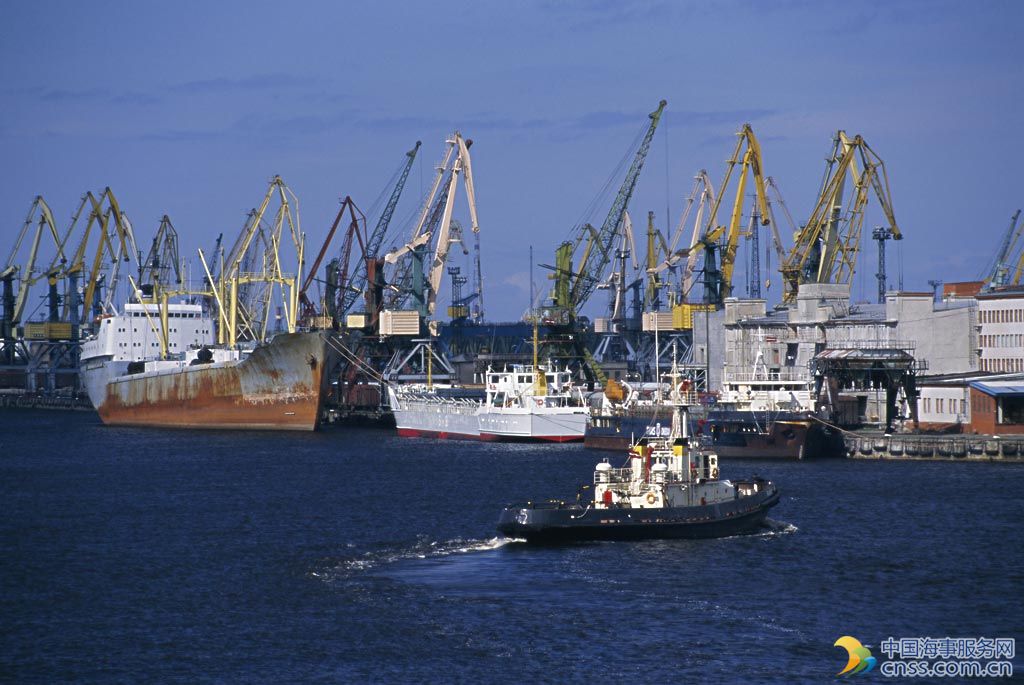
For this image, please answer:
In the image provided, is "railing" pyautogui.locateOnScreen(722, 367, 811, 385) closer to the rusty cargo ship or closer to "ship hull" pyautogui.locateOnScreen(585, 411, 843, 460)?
"ship hull" pyautogui.locateOnScreen(585, 411, 843, 460)

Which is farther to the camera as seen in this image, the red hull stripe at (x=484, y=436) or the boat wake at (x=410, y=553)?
the red hull stripe at (x=484, y=436)

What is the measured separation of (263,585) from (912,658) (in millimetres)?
19470

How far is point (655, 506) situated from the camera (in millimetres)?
51969

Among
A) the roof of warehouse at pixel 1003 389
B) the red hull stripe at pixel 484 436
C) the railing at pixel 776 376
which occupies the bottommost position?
the red hull stripe at pixel 484 436

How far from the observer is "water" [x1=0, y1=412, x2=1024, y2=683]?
36.4 meters

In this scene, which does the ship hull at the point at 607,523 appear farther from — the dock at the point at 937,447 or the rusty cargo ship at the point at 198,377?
the rusty cargo ship at the point at 198,377

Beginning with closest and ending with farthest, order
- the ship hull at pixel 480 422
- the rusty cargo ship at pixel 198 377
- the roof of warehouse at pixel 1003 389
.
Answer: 1. the roof of warehouse at pixel 1003 389
2. the ship hull at pixel 480 422
3. the rusty cargo ship at pixel 198 377

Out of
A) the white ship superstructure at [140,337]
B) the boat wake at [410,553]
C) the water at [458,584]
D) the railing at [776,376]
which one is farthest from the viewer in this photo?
the white ship superstructure at [140,337]

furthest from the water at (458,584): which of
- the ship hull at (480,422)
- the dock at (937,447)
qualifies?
the ship hull at (480,422)

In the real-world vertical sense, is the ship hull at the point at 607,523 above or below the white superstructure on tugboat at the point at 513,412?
below

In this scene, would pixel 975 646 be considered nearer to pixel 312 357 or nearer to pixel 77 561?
pixel 77 561

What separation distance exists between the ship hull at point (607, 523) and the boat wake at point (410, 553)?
102cm

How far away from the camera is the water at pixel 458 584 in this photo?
119 feet

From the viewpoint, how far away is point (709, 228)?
145875 mm
